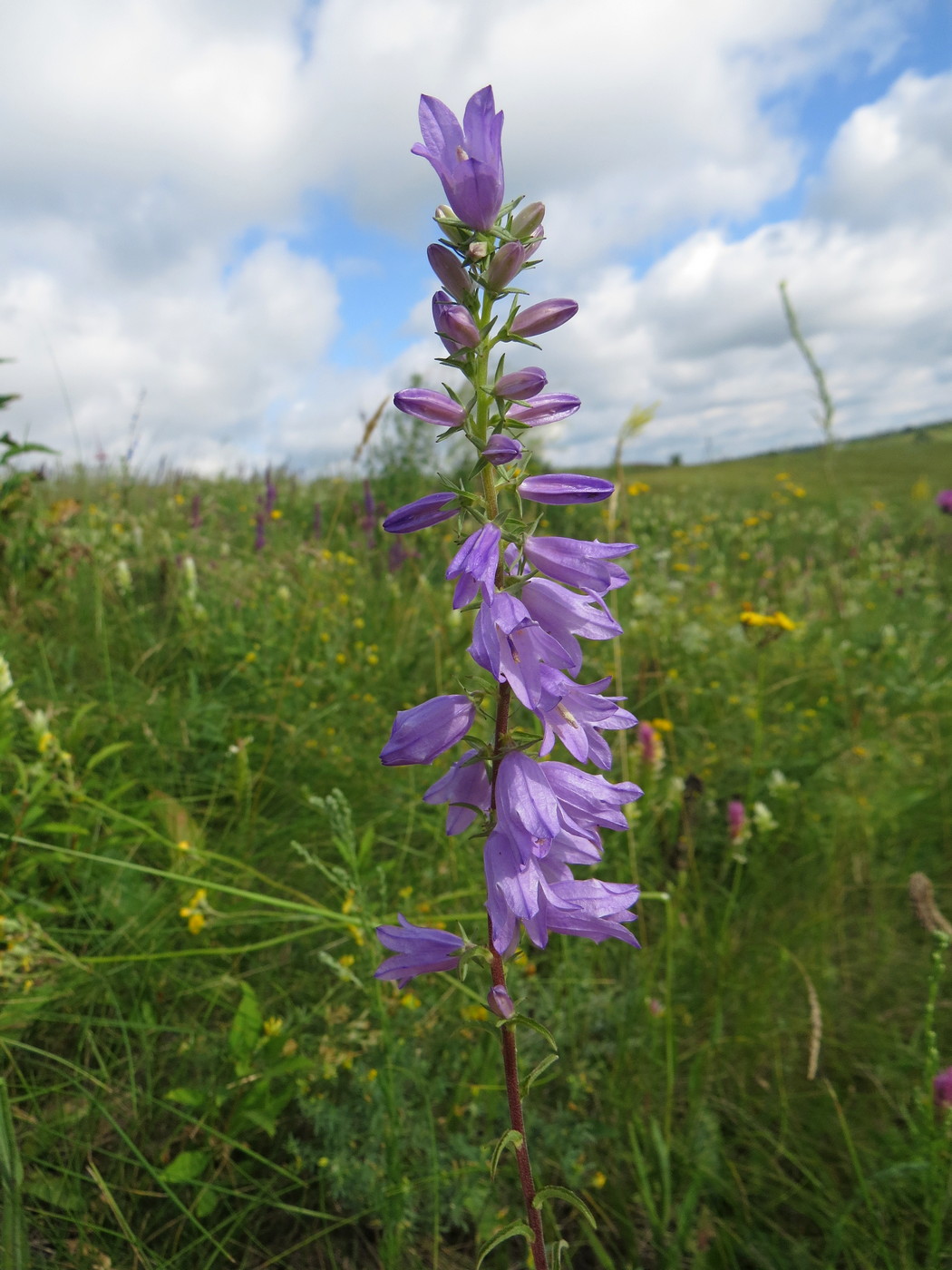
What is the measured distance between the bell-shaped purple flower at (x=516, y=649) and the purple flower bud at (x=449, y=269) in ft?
1.48

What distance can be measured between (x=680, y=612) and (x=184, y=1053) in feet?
12.7

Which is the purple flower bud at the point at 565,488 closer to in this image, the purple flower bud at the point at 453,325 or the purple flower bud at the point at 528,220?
the purple flower bud at the point at 453,325

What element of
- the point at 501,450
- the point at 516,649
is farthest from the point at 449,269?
the point at 516,649

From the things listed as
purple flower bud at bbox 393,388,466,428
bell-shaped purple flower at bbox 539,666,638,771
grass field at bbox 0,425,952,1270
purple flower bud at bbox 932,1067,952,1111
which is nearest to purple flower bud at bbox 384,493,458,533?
purple flower bud at bbox 393,388,466,428

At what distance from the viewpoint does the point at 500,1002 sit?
1.07 meters

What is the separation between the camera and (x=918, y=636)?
17.2 ft

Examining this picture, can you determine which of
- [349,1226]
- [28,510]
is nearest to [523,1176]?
[349,1226]

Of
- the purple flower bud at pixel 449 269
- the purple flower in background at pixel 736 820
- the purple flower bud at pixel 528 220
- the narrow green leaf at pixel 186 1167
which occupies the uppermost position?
the purple flower bud at pixel 528 220

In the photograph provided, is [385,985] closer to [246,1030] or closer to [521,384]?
[246,1030]

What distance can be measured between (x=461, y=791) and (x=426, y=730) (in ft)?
0.47

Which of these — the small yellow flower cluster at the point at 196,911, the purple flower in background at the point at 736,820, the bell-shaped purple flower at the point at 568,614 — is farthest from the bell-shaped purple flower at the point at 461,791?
the purple flower in background at the point at 736,820

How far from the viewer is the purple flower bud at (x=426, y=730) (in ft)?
3.66

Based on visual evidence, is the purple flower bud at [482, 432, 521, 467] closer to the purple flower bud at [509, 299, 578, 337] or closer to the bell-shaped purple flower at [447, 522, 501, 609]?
the bell-shaped purple flower at [447, 522, 501, 609]

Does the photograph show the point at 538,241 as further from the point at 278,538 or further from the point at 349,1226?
the point at 278,538
